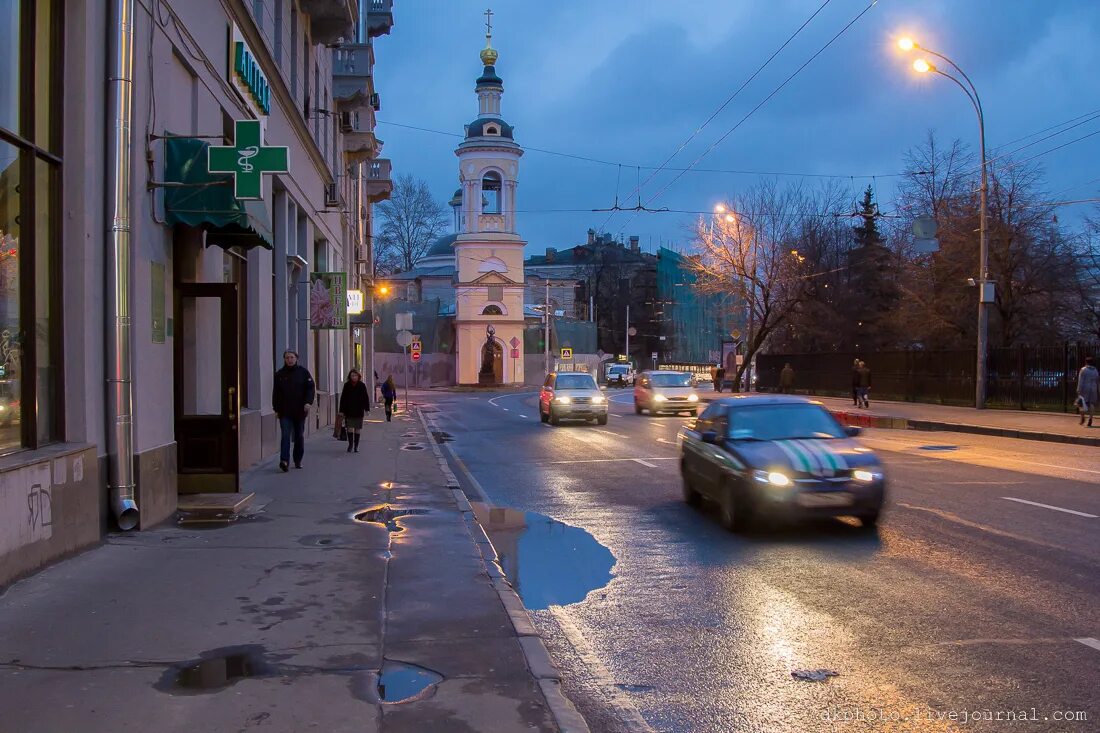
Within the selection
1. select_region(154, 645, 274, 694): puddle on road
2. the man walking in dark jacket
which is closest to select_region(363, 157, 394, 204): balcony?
the man walking in dark jacket

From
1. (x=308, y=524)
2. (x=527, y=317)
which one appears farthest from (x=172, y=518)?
(x=527, y=317)

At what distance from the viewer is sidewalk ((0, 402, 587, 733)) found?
180 inches

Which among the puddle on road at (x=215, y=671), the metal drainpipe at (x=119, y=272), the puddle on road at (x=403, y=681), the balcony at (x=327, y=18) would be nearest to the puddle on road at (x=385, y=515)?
the metal drainpipe at (x=119, y=272)

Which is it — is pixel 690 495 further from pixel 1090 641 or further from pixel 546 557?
pixel 1090 641

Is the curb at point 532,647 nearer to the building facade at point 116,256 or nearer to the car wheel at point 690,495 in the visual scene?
the car wheel at point 690,495

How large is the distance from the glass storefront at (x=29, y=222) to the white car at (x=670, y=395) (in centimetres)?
2515

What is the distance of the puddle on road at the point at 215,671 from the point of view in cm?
489

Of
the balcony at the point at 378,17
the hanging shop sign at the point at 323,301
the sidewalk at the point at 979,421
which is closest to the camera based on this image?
the sidewalk at the point at 979,421

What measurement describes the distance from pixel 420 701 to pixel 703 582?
3.46 meters

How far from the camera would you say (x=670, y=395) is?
1258 inches

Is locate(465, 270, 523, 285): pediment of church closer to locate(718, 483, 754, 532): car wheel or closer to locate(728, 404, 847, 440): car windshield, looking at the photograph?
locate(728, 404, 847, 440): car windshield

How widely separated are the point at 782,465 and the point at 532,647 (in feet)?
14.6

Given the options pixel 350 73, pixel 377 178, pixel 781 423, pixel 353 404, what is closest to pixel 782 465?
pixel 781 423

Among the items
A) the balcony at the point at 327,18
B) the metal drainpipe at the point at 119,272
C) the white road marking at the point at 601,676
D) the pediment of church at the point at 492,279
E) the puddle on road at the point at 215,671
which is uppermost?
the balcony at the point at 327,18
